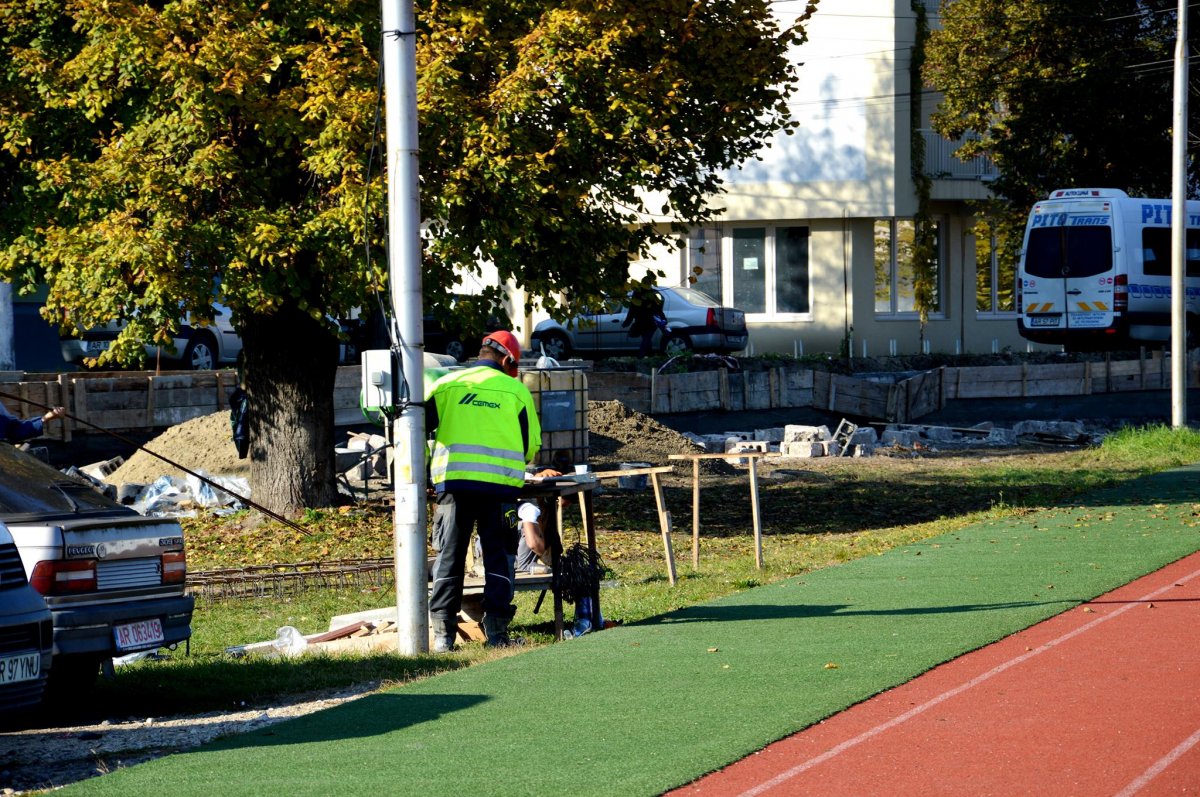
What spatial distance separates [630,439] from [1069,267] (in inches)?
500

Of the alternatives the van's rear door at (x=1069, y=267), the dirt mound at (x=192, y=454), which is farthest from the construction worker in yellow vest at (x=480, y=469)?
the van's rear door at (x=1069, y=267)

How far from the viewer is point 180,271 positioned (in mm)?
16031

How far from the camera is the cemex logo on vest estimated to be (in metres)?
10.5

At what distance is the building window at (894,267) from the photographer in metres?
42.2

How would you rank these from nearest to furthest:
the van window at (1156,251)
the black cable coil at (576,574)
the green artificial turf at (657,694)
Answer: the green artificial turf at (657,694) → the black cable coil at (576,574) → the van window at (1156,251)

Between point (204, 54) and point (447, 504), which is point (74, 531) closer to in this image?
point (447, 504)

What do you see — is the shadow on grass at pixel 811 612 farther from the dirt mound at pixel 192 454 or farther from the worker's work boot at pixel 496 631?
the dirt mound at pixel 192 454

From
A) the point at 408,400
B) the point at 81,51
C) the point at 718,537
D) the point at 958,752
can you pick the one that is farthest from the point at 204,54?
the point at 958,752

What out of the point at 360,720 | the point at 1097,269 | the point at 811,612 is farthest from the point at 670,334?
the point at 360,720

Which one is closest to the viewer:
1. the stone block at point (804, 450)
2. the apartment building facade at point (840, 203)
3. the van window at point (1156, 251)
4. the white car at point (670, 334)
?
the stone block at point (804, 450)

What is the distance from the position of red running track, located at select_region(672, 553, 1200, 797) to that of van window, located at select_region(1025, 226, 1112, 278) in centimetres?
2426

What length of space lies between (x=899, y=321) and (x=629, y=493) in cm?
2174

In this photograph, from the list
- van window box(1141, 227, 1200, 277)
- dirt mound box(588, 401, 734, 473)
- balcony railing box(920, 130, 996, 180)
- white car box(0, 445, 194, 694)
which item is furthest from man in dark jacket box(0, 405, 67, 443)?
balcony railing box(920, 130, 996, 180)

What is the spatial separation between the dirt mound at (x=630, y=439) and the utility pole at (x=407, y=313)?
13.7m
